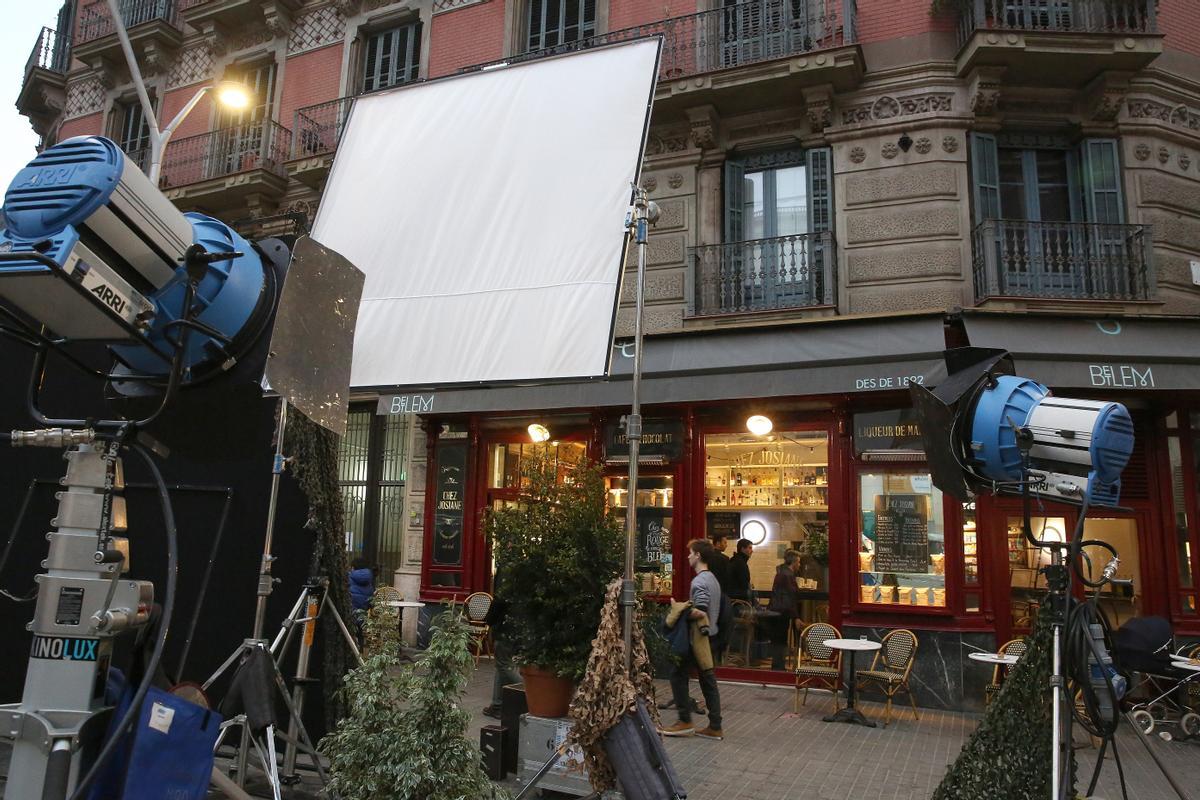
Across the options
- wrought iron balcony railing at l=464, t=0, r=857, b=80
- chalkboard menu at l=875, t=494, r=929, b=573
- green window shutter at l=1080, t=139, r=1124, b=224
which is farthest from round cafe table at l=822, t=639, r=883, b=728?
wrought iron balcony railing at l=464, t=0, r=857, b=80

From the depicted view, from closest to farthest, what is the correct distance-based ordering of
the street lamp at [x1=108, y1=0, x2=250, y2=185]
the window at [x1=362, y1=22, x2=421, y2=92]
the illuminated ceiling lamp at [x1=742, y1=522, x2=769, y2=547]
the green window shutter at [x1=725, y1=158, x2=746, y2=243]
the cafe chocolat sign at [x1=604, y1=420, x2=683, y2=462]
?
the street lamp at [x1=108, y1=0, x2=250, y2=185] < the illuminated ceiling lamp at [x1=742, y1=522, x2=769, y2=547] < the cafe chocolat sign at [x1=604, y1=420, x2=683, y2=462] < the green window shutter at [x1=725, y1=158, x2=746, y2=243] < the window at [x1=362, y1=22, x2=421, y2=92]

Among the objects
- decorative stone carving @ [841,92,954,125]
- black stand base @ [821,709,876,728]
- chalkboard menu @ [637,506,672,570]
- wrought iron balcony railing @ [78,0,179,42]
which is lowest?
black stand base @ [821,709,876,728]

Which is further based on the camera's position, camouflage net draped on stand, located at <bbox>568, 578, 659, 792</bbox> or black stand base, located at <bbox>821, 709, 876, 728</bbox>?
black stand base, located at <bbox>821, 709, 876, 728</bbox>

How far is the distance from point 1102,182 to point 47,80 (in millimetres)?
21774

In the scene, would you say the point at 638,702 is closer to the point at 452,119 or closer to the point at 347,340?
the point at 347,340

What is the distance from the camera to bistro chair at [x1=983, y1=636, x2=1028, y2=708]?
332 inches

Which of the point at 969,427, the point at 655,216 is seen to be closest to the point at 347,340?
the point at 655,216

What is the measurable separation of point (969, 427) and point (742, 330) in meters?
6.19

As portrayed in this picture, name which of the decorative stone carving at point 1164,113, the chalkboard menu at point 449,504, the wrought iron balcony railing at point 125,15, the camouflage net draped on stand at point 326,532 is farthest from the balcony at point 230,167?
the decorative stone carving at point 1164,113

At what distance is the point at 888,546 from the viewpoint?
389 inches

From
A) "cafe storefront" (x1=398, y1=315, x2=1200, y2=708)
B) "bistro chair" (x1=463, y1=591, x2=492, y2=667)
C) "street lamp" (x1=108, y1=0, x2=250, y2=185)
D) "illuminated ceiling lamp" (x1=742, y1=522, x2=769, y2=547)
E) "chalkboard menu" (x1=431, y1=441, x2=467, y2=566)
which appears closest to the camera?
"street lamp" (x1=108, y1=0, x2=250, y2=185)

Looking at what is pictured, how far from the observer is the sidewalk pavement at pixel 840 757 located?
622 cm

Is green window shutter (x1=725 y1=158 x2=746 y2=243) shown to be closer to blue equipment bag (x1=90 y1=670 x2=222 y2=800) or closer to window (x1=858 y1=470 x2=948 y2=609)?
window (x1=858 y1=470 x2=948 y2=609)

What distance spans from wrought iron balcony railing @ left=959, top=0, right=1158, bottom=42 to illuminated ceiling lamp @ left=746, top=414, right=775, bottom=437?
5.50 meters
